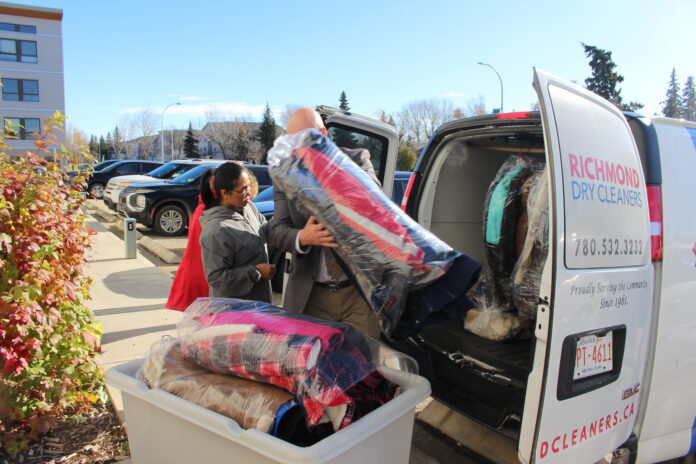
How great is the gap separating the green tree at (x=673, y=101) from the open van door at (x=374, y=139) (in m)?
68.2

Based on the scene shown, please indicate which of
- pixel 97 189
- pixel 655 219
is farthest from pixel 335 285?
pixel 97 189

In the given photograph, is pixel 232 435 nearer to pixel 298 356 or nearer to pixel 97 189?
pixel 298 356

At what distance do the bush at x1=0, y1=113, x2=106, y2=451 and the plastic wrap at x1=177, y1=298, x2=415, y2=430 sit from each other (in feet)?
3.89

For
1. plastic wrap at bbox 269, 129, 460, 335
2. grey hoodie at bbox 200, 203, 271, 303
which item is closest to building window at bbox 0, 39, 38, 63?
grey hoodie at bbox 200, 203, 271, 303

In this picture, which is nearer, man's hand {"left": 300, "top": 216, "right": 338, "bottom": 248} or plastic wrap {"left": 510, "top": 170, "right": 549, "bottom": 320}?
man's hand {"left": 300, "top": 216, "right": 338, "bottom": 248}

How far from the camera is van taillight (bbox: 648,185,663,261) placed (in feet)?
6.98

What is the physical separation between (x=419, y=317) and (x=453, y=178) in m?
1.81

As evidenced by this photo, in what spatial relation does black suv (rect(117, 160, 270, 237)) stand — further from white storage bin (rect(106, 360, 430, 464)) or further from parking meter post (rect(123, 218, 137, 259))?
white storage bin (rect(106, 360, 430, 464))

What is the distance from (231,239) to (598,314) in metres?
1.95

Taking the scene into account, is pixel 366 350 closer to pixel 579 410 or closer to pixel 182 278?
pixel 579 410

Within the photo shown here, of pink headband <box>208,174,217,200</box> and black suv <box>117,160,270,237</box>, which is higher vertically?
pink headband <box>208,174,217,200</box>

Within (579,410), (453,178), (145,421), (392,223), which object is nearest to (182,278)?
(145,421)

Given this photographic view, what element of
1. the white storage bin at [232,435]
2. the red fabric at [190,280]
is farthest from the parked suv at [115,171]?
the white storage bin at [232,435]

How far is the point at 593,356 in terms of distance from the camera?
1933mm
